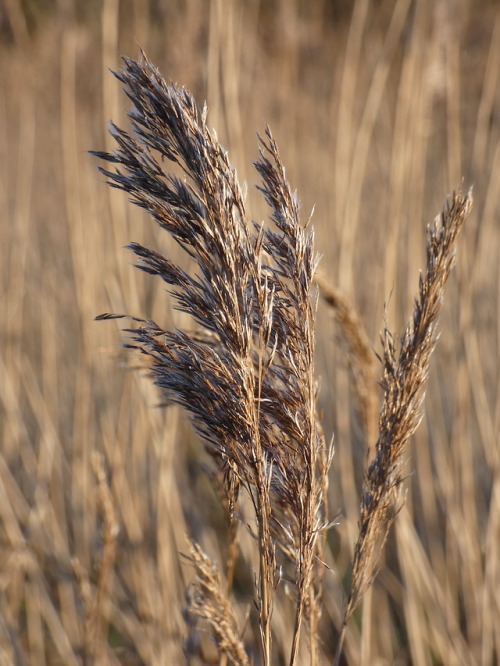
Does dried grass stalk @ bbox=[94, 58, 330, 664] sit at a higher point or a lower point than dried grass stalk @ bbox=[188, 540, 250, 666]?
higher

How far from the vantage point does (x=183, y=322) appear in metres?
1.51

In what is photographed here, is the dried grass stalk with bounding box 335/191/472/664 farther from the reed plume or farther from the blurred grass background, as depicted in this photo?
the blurred grass background

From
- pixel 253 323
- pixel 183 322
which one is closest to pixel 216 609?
pixel 253 323

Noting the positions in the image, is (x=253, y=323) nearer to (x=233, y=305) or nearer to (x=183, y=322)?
(x=233, y=305)

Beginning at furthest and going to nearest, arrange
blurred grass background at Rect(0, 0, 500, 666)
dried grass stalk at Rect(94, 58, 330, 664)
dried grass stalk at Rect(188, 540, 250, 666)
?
blurred grass background at Rect(0, 0, 500, 666)
dried grass stalk at Rect(188, 540, 250, 666)
dried grass stalk at Rect(94, 58, 330, 664)

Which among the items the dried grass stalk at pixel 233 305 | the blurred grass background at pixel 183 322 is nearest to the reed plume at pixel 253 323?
the dried grass stalk at pixel 233 305

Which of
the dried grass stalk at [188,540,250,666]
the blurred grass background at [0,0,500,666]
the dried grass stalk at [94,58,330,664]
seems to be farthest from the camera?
the blurred grass background at [0,0,500,666]

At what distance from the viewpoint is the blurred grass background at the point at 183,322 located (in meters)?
1.41

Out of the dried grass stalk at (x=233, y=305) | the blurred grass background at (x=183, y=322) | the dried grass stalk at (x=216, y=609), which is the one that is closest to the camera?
the dried grass stalk at (x=233, y=305)

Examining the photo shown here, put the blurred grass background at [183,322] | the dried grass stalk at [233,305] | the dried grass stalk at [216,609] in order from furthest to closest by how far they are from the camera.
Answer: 1. the blurred grass background at [183,322]
2. the dried grass stalk at [216,609]
3. the dried grass stalk at [233,305]

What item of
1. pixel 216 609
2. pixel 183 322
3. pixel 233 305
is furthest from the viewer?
pixel 183 322

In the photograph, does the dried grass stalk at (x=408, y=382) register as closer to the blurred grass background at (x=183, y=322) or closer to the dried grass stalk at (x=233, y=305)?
the dried grass stalk at (x=233, y=305)

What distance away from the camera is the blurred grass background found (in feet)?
4.62

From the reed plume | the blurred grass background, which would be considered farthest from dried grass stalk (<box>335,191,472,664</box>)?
the blurred grass background
